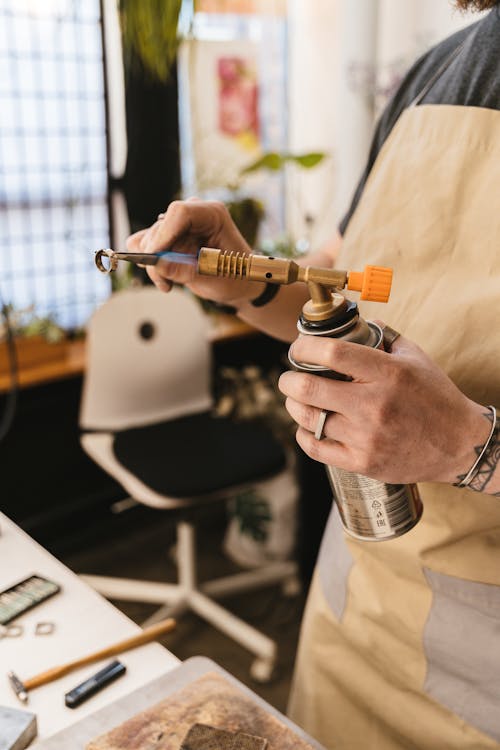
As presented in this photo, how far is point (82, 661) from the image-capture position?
2.87 feet

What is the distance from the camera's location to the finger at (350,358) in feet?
2.00

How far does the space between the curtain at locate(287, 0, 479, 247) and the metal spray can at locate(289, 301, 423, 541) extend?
7.11 feet

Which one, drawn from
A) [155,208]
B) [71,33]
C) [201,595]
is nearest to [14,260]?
[155,208]

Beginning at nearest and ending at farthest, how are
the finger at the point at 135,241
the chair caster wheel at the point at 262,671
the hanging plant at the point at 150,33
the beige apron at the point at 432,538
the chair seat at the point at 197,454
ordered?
the beige apron at the point at 432,538, the finger at the point at 135,241, the chair seat at the point at 197,454, the chair caster wheel at the point at 262,671, the hanging plant at the point at 150,33

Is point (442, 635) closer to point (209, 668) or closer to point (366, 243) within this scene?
point (209, 668)

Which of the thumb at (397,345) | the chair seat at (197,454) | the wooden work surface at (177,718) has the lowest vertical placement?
the chair seat at (197,454)

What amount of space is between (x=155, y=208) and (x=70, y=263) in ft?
1.32

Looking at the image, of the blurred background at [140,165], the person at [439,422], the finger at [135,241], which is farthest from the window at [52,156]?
the person at [439,422]

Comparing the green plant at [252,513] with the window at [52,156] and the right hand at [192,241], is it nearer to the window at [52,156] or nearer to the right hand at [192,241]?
the window at [52,156]

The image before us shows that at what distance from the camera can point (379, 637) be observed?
0.96 meters

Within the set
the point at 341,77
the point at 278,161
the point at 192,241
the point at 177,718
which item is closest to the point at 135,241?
the point at 192,241

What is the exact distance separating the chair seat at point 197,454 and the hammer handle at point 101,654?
3.42ft

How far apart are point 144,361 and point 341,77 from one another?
139 centimetres

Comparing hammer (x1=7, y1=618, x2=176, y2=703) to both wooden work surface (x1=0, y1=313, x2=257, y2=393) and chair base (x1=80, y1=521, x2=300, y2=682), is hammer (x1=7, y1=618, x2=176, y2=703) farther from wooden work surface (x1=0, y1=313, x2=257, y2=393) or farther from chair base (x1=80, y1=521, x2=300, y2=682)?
wooden work surface (x1=0, y1=313, x2=257, y2=393)
